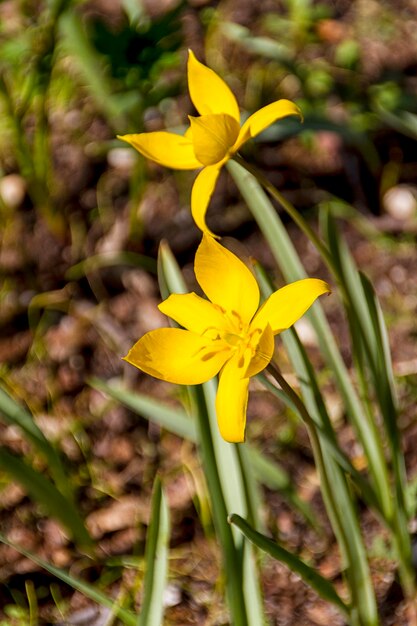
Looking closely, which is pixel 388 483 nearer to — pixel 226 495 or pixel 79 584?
pixel 226 495

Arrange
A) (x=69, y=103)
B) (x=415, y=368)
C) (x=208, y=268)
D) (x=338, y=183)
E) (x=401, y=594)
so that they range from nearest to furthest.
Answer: (x=208, y=268) → (x=401, y=594) → (x=415, y=368) → (x=338, y=183) → (x=69, y=103)

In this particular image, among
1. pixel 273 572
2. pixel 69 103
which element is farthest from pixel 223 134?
pixel 69 103

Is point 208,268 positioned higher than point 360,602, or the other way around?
point 208,268

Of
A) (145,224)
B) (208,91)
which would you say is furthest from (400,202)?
(208,91)

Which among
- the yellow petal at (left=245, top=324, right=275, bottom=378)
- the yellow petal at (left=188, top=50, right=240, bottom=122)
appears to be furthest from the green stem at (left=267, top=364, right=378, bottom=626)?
the yellow petal at (left=188, top=50, right=240, bottom=122)

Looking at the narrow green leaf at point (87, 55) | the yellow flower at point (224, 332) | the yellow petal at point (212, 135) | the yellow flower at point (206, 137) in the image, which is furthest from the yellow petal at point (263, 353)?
the narrow green leaf at point (87, 55)

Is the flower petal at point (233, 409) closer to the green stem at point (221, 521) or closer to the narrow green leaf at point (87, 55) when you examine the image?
the green stem at point (221, 521)

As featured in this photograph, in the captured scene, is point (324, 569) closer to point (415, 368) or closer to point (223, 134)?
point (415, 368)
